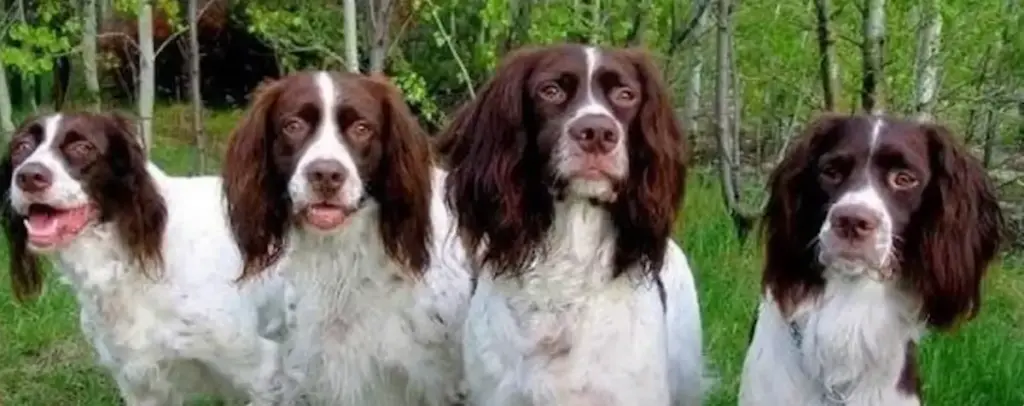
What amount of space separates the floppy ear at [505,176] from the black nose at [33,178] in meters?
1.29

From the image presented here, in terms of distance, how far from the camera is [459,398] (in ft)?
15.8

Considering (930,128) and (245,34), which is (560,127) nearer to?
(930,128)

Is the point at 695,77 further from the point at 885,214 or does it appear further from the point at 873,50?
the point at 885,214

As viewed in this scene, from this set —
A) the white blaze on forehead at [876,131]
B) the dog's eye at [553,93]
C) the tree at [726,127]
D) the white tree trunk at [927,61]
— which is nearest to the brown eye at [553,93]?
the dog's eye at [553,93]

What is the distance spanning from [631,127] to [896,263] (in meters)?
0.71

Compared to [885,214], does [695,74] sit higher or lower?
lower

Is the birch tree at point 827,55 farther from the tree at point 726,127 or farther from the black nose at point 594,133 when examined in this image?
the black nose at point 594,133

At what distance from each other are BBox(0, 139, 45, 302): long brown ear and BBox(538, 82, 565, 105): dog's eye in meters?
1.75

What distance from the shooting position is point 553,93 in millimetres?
4238

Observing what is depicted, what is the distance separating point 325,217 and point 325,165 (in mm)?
173

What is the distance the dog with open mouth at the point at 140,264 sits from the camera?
510 cm

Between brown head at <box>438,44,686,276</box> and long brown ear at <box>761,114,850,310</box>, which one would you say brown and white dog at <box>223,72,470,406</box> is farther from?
long brown ear at <box>761,114,850,310</box>

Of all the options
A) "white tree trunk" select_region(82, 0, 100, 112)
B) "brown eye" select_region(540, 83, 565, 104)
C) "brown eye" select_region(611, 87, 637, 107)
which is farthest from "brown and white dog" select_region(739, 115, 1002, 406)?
"white tree trunk" select_region(82, 0, 100, 112)

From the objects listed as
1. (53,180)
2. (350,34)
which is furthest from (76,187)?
(350,34)
